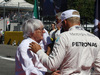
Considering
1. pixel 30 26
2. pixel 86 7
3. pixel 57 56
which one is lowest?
pixel 86 7

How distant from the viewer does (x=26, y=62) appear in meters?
3.98

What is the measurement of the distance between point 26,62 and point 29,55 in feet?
0.33

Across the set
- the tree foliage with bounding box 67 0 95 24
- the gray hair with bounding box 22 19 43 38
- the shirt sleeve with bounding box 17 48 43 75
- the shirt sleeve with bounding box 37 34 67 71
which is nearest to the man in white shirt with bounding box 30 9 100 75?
the shirt sleeve with bounding box 37 34 67 71

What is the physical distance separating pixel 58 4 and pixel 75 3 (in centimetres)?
5583

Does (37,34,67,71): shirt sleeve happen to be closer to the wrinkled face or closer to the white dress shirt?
the white dress shirt

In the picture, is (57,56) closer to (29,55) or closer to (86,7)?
(29,55)

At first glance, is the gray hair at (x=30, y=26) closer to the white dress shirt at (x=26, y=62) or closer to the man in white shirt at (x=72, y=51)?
the white dress shirt at (x=26, y=62)

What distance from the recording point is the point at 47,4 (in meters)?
18.0

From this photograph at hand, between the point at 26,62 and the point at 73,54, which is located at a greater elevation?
the point at 73,54

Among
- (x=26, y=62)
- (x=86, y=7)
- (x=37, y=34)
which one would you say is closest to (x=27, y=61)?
(x=26, y=62)

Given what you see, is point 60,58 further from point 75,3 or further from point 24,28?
point 75,3

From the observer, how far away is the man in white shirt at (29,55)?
4.00 m

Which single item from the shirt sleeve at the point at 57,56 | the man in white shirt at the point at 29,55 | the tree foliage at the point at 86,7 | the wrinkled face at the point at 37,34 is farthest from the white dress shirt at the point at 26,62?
the tree foliage at the point at 86,7

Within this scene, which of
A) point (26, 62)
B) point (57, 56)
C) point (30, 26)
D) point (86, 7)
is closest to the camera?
point (57, 56)
